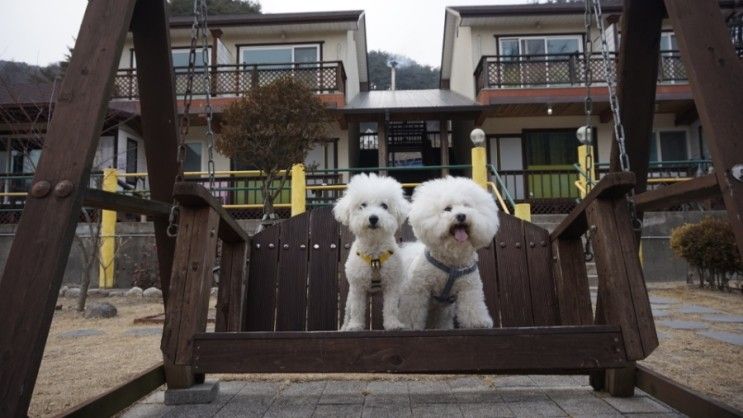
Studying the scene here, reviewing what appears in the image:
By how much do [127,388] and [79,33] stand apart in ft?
5.22

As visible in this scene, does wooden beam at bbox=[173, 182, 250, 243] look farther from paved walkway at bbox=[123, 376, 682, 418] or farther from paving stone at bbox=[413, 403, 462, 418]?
paving stone at bbox=[413, 403, 462, 418]

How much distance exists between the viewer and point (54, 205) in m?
1.64

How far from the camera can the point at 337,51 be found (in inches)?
658

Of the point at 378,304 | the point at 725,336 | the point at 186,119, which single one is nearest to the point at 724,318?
the point at 725,336

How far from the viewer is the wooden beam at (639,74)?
267cm

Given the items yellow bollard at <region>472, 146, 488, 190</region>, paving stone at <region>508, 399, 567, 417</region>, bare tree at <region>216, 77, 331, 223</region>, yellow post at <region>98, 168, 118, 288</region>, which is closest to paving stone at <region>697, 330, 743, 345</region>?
paving stone at <region>508, 399, 567, 417</region>

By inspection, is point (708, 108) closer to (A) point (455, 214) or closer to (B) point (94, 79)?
(A) point (455, 214)

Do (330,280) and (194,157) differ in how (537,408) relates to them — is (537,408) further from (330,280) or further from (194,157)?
(194,157)

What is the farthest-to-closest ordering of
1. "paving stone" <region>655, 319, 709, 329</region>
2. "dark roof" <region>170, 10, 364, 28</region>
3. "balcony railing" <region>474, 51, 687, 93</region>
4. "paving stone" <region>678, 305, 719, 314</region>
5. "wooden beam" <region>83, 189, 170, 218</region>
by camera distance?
1. "dark roof" <region>170, 10, 364, 28</region>
2. "balcony railing" <region>474, 51, 687, 93</region>
3. "paving stone" <region>678, 305, 719, 314</region>
4. "paving stone" <region>655, 319, 709, 329</region>
5. "wooden beam" <region>83, 189, 170, 218</region>

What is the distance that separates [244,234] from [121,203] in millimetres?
930

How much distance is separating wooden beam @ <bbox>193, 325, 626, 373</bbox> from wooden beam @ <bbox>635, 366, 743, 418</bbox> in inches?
14.3

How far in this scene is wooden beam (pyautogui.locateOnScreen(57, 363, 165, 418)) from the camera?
207cm

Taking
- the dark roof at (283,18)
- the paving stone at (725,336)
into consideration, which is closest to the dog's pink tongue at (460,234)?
the paving stone at (725,336)

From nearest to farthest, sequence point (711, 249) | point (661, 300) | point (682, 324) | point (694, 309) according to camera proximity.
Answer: point (682, 324), point (694, 309), point (661, 300), point (711, 249)
